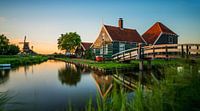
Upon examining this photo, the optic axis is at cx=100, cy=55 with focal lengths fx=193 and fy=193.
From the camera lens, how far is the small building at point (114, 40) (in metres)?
31.6

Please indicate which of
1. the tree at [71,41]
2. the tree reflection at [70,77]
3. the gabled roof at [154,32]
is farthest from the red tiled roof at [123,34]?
the tree at [71,41]

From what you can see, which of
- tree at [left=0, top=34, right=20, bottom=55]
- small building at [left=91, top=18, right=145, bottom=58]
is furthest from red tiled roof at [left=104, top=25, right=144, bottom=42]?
tree at [left=0, top=34, right=20, bottom=55]

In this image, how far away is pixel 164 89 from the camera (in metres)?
2.86

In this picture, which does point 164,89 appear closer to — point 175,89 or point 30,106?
point 175,89

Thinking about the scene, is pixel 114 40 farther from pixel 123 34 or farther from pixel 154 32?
pixel 154 32

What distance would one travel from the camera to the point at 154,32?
38250 millimetres

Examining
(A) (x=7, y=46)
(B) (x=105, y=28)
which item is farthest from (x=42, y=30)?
(A) (x=7, y=46)

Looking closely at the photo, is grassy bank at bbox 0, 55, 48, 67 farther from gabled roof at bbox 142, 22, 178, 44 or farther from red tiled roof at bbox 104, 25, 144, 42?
gabled roof at bbox 142, 22, 178, 44

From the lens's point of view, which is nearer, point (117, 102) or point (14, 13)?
point (117, 102)

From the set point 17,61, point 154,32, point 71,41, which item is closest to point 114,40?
point 154,32

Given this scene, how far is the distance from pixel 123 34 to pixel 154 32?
25.0ft

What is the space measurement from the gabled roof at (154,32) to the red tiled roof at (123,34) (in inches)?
88.7

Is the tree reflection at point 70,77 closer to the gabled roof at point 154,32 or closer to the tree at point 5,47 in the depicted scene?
the gabled roof at point 154,32

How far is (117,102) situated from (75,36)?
67.2 metres
